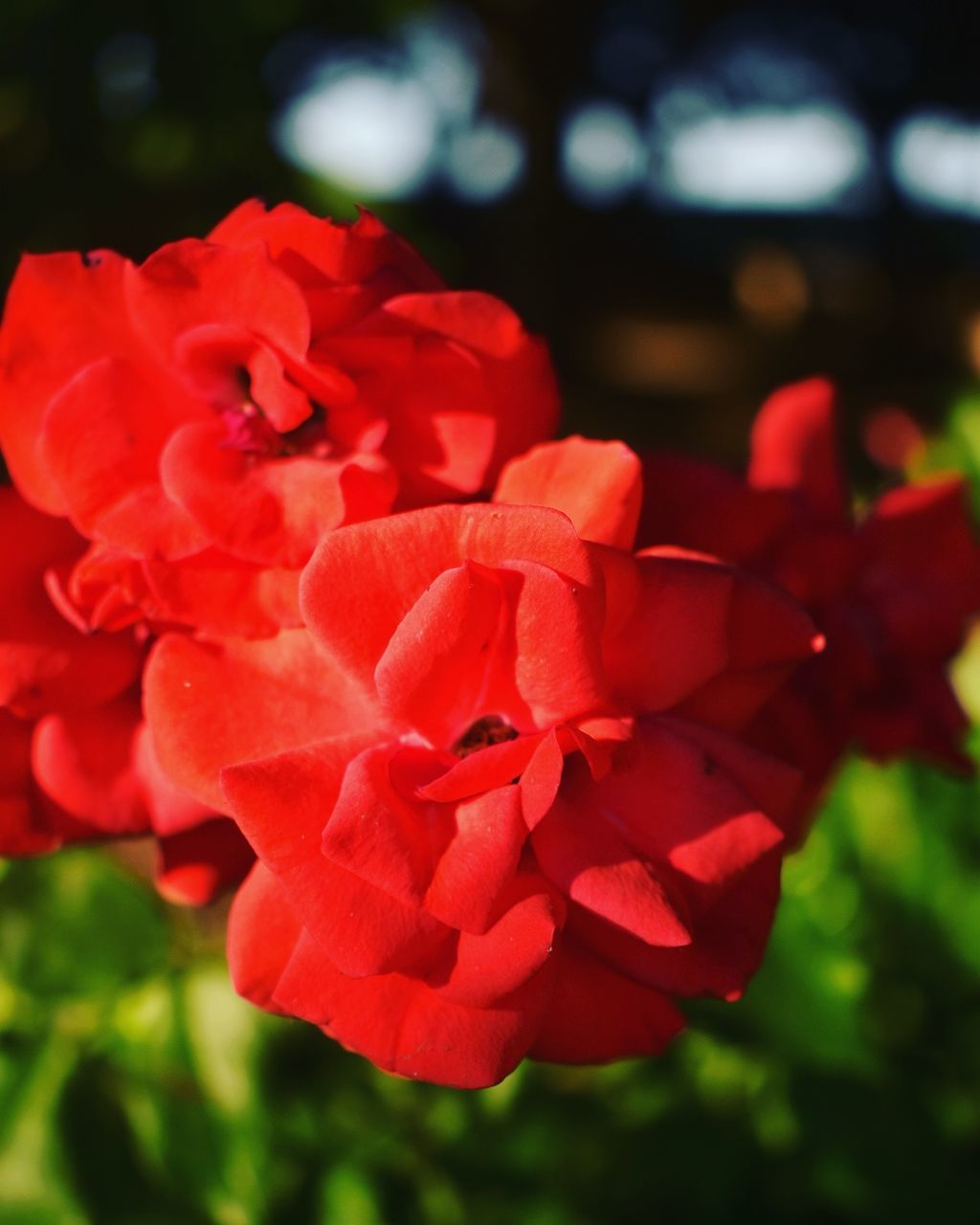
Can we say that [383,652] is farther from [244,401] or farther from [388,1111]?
[388,1111]

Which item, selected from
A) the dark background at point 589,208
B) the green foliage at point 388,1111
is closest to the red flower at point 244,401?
the green foliage at point 388,1111

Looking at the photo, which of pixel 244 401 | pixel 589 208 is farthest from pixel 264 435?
pixel 589 208

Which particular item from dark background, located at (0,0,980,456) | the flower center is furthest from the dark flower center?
dark background, located at (0,0,980,456)

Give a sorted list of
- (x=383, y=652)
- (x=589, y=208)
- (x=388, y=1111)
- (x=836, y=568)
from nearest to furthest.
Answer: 1. (x=383, y=652)
2. (x=836, y=568)
3. (x=388, y=1111)
4. (x=589, y=208)

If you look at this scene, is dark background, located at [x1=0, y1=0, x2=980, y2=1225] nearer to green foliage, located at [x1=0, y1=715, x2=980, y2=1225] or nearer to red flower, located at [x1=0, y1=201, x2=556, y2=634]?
green foliage, located at [x1=0, y1=715, x2=980, y2=1225]

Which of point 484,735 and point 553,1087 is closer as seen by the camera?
point 484,735

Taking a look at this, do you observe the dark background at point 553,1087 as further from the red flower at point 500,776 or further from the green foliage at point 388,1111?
the red flower at point 500,776

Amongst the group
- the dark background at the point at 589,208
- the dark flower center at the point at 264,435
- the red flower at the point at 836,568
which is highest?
the dark flower center at the point at 264,435
